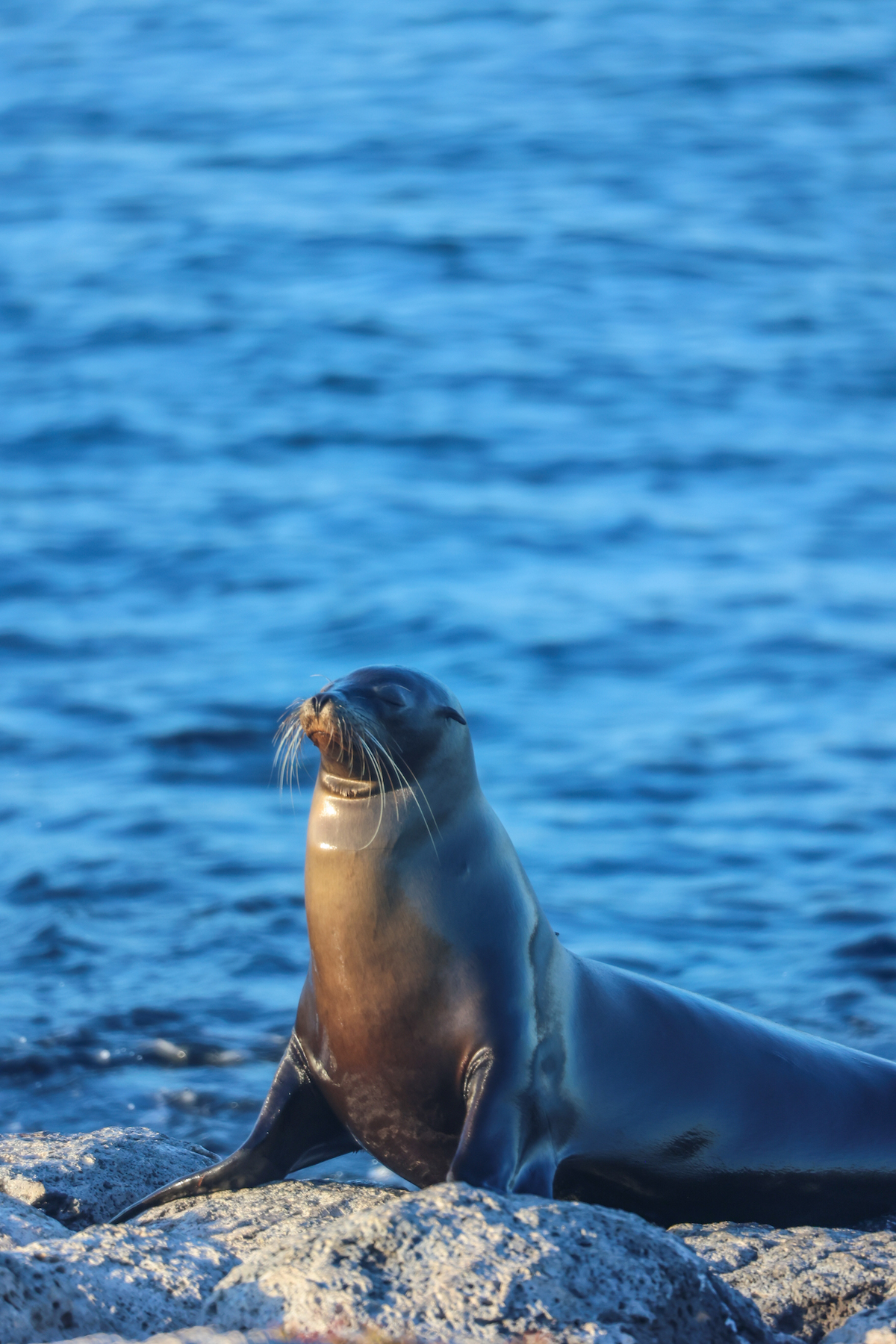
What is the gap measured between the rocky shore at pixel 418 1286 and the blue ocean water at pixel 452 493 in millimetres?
3464

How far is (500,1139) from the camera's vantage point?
4.75 m

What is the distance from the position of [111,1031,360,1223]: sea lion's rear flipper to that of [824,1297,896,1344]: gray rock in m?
1.81

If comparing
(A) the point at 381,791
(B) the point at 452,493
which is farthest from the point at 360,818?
(B) the point at 452,493

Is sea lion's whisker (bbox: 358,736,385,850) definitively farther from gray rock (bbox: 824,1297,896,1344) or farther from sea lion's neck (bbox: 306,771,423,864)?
gray rock (bbox: 824,1297,896,1344)

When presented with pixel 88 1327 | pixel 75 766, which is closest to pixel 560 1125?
pixel 88 1327

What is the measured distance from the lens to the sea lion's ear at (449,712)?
5.21 metres

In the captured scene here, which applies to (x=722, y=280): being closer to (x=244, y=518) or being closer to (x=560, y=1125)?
(x=244, y=518)

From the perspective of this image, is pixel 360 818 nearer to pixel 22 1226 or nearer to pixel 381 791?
pixel 381 791

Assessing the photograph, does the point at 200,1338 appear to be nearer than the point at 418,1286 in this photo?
Yes

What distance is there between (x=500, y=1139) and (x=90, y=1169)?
1.52m

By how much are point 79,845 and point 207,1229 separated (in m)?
6.02

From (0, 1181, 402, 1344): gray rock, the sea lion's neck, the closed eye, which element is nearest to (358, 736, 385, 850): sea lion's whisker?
the sea lion's neck

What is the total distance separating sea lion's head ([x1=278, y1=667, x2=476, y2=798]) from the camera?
4.96 metres

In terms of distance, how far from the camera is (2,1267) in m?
3.70
